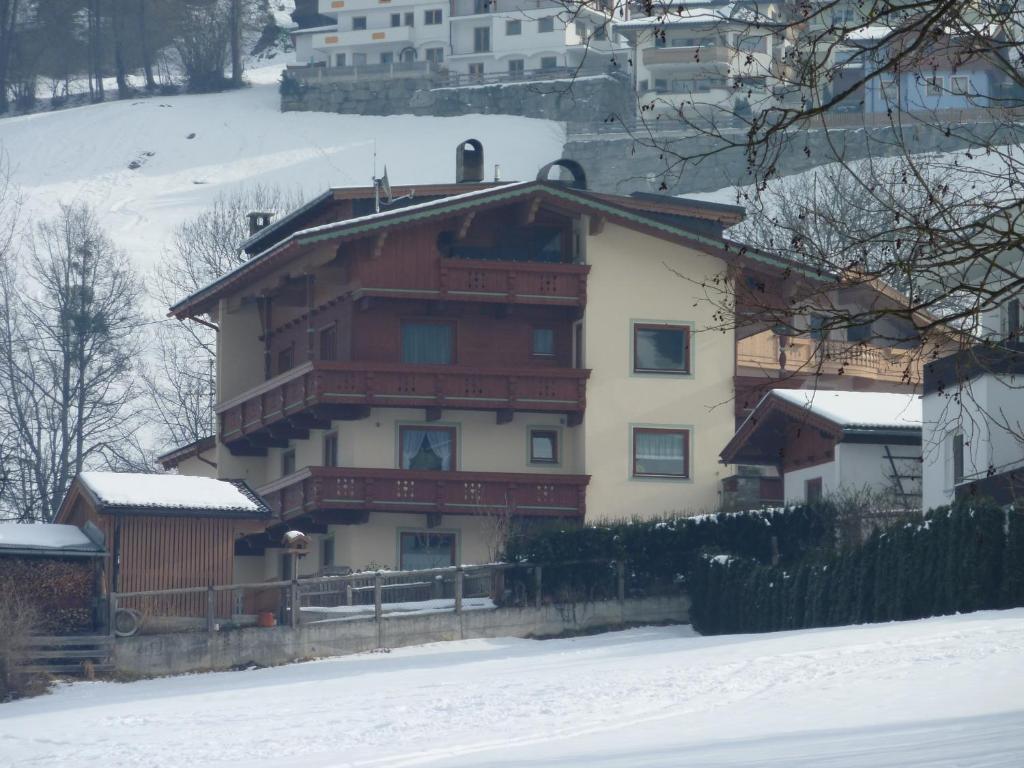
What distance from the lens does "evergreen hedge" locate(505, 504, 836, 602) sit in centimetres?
3844

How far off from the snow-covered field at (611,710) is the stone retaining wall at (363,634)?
1953mm

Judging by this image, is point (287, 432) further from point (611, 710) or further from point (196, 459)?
point (611, 710)

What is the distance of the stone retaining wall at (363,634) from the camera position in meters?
Answer: 36.0

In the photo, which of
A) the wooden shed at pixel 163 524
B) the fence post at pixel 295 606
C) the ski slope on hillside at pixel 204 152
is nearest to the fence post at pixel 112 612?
the wooden shed at pixel 163 524

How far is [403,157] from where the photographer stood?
11231 centimetres

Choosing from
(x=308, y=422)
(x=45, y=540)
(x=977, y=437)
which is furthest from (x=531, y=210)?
(x=977, y=437)

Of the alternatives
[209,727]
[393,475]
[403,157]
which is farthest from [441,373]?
[403,157]

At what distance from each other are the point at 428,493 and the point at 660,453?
548 centimetres

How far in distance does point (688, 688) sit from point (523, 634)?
12.7 metres

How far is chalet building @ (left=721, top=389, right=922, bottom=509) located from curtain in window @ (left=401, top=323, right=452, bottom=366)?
7261 millimetres

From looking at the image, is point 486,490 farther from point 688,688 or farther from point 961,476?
point 688,688

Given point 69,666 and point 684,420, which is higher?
point 684,420

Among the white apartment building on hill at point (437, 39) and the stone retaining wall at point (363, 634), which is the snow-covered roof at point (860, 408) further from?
the white apartment building on hill at point (437, 39)

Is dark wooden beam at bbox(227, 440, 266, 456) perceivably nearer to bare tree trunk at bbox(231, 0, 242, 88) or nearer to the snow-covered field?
the snow-covered field
